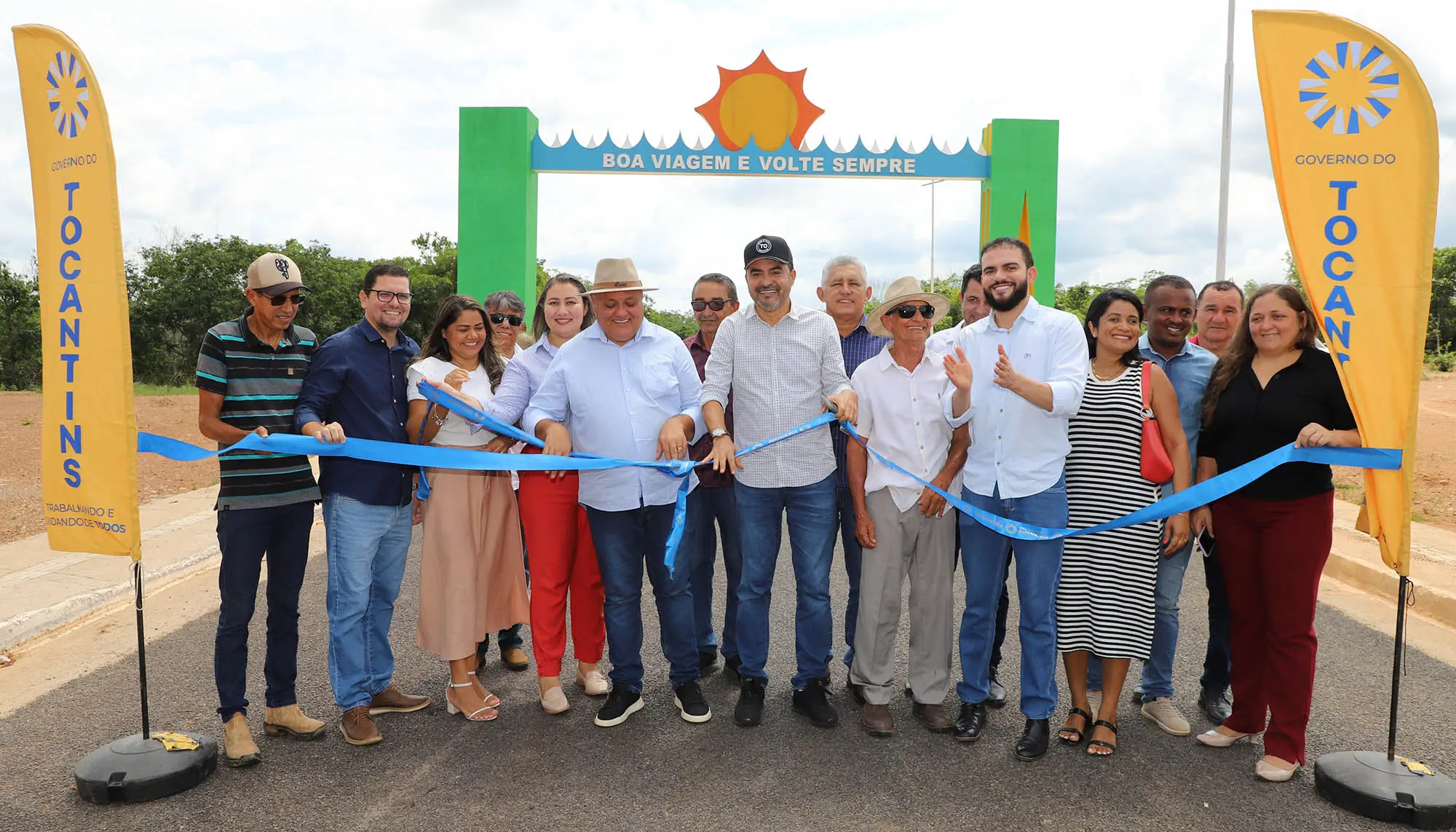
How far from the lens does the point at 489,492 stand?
4574mm

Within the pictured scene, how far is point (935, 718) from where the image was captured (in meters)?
4.21

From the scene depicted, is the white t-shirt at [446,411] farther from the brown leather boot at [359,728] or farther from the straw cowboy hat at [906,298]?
the straw cowboy hat at [906,298]

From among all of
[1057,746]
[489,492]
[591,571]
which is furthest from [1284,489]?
[489,492]

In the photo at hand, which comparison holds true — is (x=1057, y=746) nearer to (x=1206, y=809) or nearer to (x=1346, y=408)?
(x=1206, y=809)

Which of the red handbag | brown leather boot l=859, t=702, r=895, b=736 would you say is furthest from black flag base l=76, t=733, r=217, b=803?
the red handbag

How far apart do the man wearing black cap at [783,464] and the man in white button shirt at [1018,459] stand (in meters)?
0.65

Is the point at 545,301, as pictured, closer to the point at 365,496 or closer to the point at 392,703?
the point at 365,496

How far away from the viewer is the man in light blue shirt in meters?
4.37

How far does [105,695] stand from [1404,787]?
5.80m

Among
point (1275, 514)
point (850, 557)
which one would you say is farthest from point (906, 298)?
point (1275, 514)

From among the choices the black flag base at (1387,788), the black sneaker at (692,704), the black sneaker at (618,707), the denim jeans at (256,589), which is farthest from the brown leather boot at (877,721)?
the denim jeans at (256,589)

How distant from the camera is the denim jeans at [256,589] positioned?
3.89 meters

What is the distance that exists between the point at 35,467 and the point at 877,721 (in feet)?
42.5

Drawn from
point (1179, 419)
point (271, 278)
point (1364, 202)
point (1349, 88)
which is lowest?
point (1179, 419)
